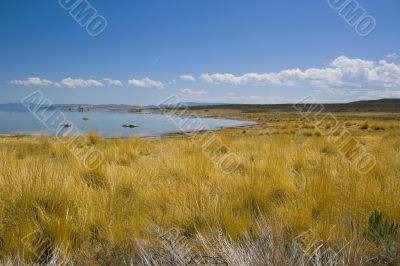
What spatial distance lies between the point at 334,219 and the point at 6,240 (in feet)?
Result: 8.70

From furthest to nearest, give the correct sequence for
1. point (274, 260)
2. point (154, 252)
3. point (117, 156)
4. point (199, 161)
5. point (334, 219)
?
point (117, 156)
point (199, 161)
point (334, 219)
point (154, 252)
point (274, 260)

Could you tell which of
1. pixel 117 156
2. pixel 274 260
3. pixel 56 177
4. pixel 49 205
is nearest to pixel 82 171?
pixel 56 177

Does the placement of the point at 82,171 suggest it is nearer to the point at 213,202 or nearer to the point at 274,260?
the point at 213,202

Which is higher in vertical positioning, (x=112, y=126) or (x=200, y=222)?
(x=200, y=222)

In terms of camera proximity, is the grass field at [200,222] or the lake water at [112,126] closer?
the grass field at [200,222]

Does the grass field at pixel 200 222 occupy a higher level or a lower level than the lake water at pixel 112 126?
higher

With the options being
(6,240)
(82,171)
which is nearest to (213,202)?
(6,240)

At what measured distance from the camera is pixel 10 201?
320cm

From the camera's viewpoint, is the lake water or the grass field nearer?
the grass field

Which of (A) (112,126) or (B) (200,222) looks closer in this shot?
(B) (200,222)

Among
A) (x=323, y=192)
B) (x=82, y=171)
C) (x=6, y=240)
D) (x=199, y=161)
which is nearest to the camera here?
(x=6, y=240)

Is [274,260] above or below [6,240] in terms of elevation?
above

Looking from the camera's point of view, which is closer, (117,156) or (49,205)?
(49,205)

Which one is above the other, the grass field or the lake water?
the grass field
